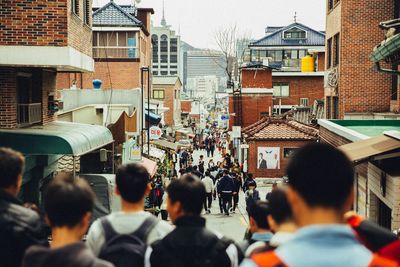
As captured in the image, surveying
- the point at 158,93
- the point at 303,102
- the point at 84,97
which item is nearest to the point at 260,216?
the point at 84,97

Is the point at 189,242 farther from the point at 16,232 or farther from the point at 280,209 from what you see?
the point at 16,232

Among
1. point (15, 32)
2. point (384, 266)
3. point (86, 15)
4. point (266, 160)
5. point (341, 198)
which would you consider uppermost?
point (86, 15)

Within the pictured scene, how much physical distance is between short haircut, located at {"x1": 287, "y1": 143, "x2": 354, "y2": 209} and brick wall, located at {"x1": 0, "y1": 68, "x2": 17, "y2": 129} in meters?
12.4

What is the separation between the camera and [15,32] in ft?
44.8

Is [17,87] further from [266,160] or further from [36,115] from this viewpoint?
[266,160]

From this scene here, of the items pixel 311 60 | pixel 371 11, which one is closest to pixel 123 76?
pixel 311 60

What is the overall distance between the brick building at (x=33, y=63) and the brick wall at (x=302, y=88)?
4000 cm

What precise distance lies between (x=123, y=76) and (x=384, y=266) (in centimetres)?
4260

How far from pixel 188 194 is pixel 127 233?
555 mm

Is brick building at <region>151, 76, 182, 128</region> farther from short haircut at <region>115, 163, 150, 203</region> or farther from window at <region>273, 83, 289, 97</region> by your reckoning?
short haircut at <region>115, 163, 150, 203</region>

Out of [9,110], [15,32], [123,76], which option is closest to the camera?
[15,32]

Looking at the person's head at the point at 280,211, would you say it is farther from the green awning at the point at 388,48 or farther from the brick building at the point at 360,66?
the brick building at the point at 360,66

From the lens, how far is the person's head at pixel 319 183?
3123 millimetres

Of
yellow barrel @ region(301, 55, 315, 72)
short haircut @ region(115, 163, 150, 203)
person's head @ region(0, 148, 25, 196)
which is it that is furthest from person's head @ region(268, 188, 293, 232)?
yellow barrel @ region(301, 55, 315, 72)
